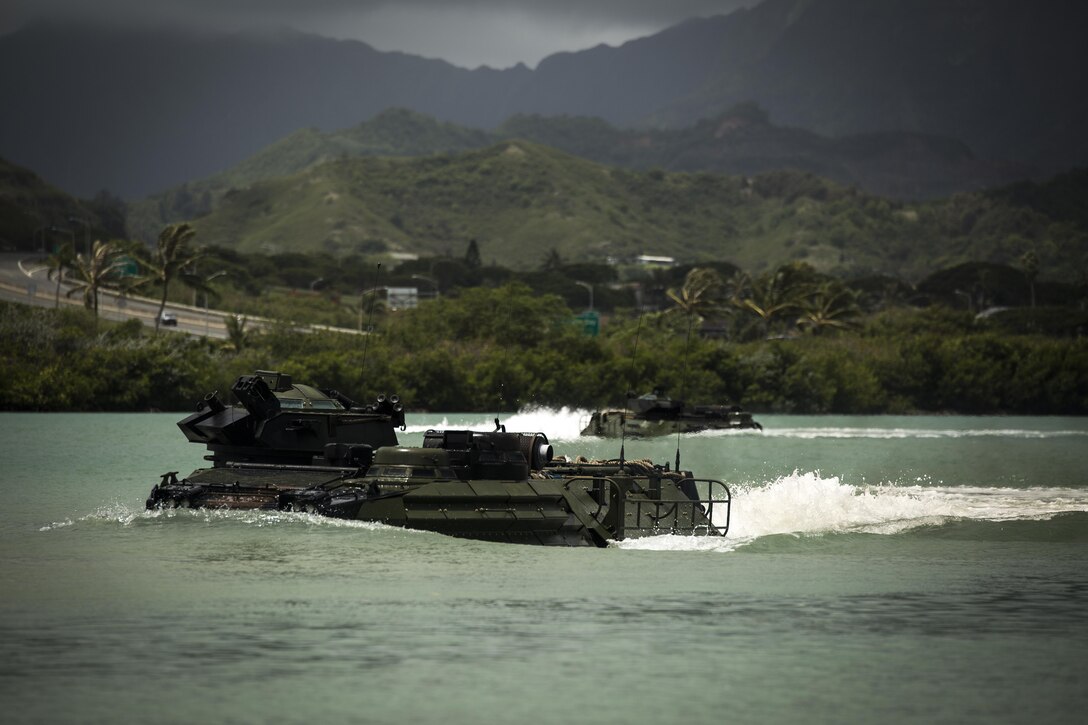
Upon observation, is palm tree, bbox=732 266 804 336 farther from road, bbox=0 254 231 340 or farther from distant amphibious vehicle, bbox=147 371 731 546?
distant amphibious vehicle, bbox=147 371 731 546

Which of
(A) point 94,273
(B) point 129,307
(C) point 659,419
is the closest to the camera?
(C) point 659,419

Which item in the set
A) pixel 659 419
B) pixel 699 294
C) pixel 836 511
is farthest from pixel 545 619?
pixel 699 294

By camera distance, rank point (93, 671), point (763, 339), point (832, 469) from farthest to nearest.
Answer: point (763, 339), point (832, 469), point (93, 671)

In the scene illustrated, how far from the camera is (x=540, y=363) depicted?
4719 inches

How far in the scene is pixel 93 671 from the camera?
1898 centimetres

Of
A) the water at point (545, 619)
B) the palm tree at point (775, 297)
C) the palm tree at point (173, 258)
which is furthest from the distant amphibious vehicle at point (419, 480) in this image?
the palm tree at point (775, 297)

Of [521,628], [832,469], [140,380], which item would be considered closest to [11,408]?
[140,380]

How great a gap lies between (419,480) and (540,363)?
8982 cm

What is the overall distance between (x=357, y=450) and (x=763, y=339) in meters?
113

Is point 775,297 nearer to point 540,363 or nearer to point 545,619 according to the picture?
point 540,363

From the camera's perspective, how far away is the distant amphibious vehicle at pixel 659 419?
267 feet

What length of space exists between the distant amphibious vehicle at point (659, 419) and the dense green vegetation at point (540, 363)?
29.3 m

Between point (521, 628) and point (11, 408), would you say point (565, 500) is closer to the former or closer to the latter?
point (521, 628)

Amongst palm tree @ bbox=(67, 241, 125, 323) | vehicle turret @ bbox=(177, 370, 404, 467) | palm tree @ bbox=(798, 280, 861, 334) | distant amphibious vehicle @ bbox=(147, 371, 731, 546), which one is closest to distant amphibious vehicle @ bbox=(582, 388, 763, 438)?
vehicle turret @ bbox=(177, 370, 404, 467)
